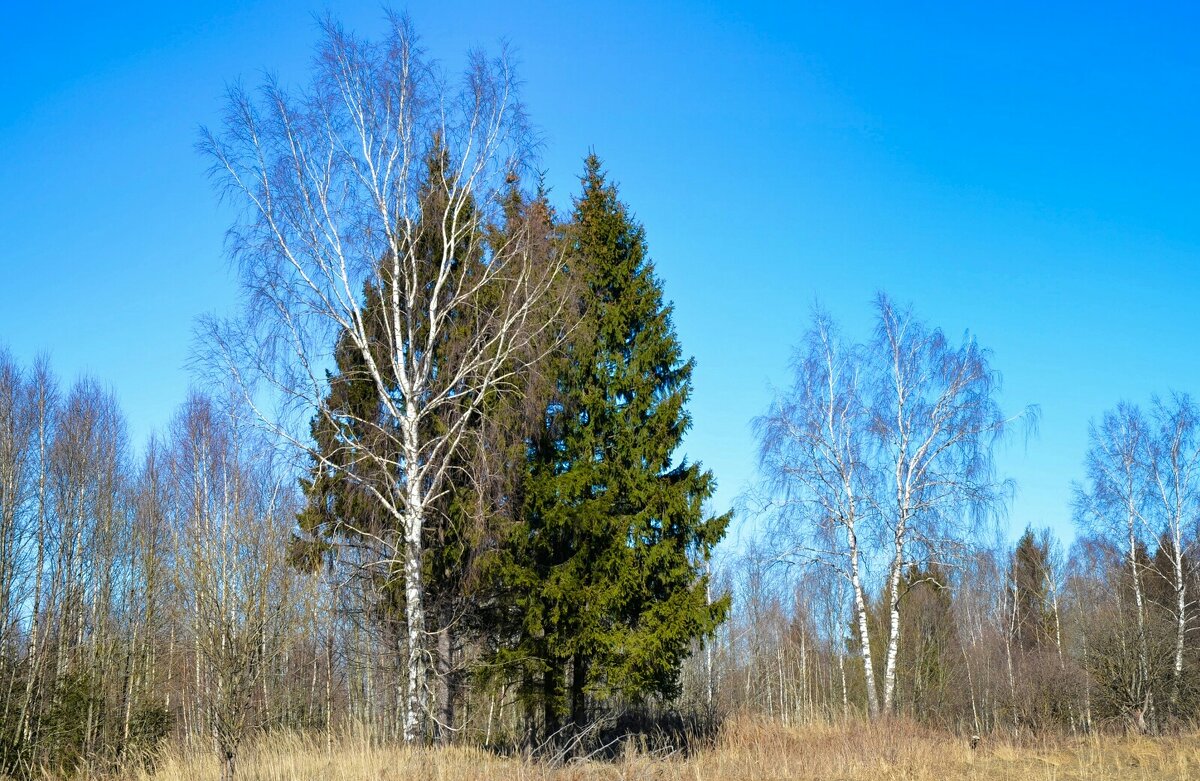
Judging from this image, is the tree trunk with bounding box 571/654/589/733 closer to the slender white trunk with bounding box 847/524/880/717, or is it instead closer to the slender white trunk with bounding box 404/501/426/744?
the slender white trunk with bounding box 404/501/426/744

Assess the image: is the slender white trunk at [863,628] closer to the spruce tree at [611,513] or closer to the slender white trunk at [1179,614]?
the spruce tree at [611,513]

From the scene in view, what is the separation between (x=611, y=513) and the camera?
15.6m

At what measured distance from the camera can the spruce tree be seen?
14.7m

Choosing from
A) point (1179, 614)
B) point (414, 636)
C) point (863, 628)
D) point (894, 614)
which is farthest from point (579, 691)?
point (1179, 614)

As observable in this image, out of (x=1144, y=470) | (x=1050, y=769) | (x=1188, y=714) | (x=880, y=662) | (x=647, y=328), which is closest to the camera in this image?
(x=1050, y=769)

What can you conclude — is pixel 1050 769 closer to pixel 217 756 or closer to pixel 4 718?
pixel 217 756

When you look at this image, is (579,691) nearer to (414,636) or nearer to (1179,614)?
(414,636)

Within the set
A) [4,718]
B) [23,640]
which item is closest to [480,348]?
[4,718]

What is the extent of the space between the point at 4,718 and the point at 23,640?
51.2ft

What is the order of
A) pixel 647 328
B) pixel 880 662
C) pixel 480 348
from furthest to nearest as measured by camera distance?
pixel 880 662, pixel 647 328, pixel 480 348

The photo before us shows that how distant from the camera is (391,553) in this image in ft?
49.3

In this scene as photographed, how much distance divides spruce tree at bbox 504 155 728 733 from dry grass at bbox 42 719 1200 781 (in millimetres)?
2065

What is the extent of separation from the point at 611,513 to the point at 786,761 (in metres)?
5.04

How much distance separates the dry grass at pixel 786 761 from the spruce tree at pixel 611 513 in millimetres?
2065
